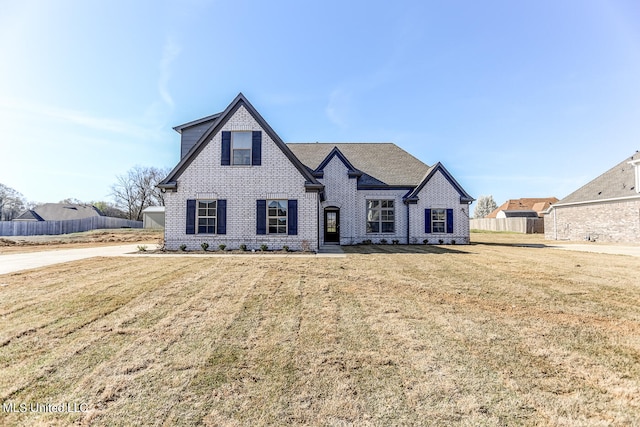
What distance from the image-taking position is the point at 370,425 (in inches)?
89.5

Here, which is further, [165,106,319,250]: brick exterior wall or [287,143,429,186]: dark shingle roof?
[287,143,429,186]: dark shingle roof

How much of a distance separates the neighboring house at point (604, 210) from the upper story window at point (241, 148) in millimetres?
24112

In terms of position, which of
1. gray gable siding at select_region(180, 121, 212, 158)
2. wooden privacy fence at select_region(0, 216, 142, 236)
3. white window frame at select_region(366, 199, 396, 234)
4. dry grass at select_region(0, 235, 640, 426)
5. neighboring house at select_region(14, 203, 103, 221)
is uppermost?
gray gable siding at select_region(180, 121, 212, 158)

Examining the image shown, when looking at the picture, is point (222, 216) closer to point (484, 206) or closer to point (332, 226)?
point (332, 226)

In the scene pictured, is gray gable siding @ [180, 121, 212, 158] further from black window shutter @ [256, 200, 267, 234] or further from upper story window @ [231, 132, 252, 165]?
black window shutter @ [256, 200, 267, 234]

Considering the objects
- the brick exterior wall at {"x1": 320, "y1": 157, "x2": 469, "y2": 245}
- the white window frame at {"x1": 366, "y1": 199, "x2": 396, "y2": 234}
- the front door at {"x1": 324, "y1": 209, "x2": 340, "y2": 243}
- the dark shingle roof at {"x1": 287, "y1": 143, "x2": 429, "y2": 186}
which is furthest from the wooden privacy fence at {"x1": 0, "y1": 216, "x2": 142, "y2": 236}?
the white window frame at {"x1": 366, "y1": 199, "x2": 396, "y2": 234}

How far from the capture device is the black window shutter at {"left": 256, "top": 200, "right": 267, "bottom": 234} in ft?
46.2

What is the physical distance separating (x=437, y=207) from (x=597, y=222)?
1277 centimetres

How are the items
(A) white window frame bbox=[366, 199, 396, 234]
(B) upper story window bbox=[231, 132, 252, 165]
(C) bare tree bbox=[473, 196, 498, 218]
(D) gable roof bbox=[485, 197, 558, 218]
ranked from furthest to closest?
(C) bare tree bbox=[473, 196, 498, 218]
(D) gable roof bbox=[485, 197, 558, 218]
(A) white window frame bbox=[366, 199, 396, 234]
(B) upper story window bbox=[231, 132, 252, 165]

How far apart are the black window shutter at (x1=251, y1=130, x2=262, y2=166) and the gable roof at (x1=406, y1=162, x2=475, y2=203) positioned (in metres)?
9.69

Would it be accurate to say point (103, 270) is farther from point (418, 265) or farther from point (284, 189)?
point (418, 265)

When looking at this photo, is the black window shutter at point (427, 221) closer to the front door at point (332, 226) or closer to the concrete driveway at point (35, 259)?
the front door at point (332, 226)

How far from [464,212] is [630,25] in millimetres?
10720

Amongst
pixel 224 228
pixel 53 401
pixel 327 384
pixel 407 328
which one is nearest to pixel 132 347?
pixel 53 401
